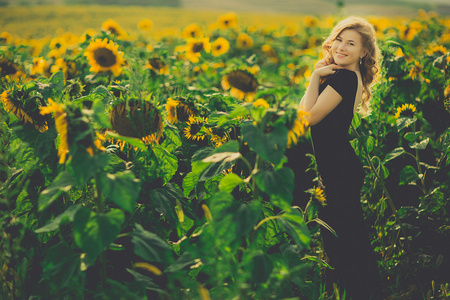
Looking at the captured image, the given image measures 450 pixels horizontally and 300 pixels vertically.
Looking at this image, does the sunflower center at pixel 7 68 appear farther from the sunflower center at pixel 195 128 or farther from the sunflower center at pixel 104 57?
the sunflower center at pixel 195 128

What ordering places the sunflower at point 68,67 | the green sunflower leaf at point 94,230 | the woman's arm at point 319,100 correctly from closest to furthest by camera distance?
the green sunflower leaf at point 94,230 → the woman's arm at point 319,100 → the sunflower at point 68,67

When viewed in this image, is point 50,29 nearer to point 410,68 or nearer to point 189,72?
point 189,72

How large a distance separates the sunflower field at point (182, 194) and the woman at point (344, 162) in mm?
125

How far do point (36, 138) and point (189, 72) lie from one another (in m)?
2.79

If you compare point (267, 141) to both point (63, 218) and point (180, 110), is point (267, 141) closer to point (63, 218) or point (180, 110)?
point (63, 218)

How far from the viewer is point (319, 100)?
197cm

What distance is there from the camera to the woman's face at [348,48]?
206cm

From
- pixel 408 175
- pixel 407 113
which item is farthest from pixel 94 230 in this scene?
pixel 407 113

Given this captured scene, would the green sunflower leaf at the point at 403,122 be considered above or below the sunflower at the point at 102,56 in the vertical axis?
below

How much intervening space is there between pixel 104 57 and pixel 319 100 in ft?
5.56

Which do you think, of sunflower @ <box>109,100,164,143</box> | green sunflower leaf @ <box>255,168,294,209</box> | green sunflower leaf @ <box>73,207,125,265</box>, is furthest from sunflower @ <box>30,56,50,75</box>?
green sunflower leaf @ <box>255,168,294,209</box>

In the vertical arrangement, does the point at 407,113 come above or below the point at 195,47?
below

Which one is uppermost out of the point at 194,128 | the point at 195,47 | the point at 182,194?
the point at 195,47

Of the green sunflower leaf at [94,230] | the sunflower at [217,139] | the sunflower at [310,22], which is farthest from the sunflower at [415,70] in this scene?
the sunflower at [310,22]
